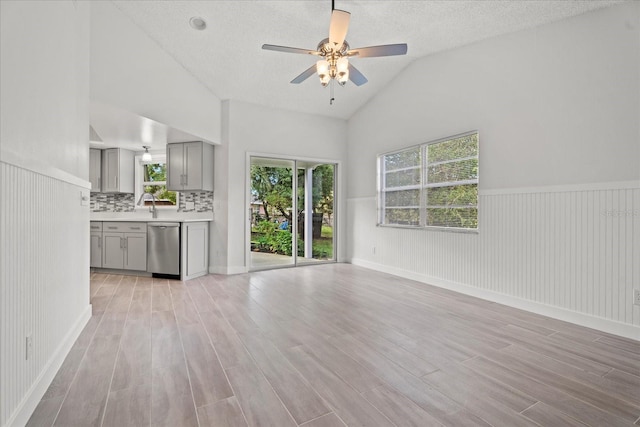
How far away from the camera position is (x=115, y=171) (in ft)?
18.5

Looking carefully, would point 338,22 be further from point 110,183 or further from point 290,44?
point 110,183

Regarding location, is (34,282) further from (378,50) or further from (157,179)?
(157,179)

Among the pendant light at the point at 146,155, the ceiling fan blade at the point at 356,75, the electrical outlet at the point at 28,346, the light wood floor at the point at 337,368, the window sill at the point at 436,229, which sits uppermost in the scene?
the ceiling fan blade at the point at 356,75

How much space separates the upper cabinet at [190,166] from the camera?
502 cm

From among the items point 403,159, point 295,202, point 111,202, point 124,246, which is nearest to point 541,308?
point 403,159

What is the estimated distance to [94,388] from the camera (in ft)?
5.97

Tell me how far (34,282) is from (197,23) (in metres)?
3.19

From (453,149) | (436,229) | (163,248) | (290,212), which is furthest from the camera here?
(290,212)

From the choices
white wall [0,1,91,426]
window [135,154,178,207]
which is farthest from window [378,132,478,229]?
white wall [0,1,91,426]

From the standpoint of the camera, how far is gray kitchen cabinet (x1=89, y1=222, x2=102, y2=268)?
5.07 metres

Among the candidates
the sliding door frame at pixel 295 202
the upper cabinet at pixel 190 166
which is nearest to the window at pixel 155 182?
the upper cabinet at pixel 190 166

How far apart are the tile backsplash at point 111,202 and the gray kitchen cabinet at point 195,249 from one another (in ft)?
6.61

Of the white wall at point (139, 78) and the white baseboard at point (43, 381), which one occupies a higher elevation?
the white wall at point (139, 78)

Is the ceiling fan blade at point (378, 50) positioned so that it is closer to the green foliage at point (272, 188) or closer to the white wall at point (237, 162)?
the white wall at point (237, 162)
